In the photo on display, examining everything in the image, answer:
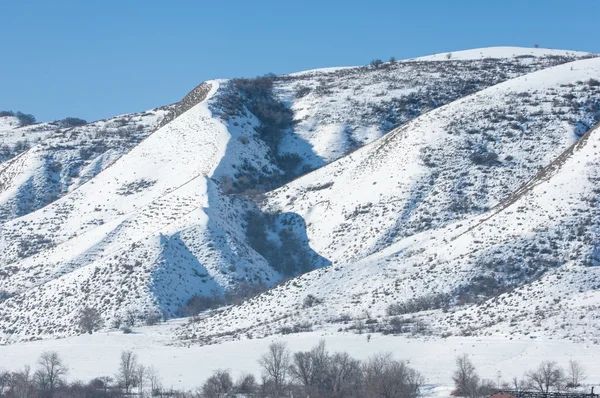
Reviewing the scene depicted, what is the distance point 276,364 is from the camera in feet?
203

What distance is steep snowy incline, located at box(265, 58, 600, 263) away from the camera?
95.9 metres

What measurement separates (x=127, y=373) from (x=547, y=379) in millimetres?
24902

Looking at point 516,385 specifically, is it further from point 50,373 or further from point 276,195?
point 276,195

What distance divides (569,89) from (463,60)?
4263cm

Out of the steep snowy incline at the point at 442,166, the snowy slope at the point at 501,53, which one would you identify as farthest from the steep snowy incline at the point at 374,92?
the steep snowy incline at the point at 442,166

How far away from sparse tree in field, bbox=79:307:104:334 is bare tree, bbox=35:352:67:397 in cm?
1388

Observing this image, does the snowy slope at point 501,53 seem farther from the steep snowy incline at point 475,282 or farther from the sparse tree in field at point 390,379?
the sparse tree in field at point 390,379

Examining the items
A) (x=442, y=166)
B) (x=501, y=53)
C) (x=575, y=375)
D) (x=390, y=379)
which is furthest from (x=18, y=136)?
(x=575, y=375)

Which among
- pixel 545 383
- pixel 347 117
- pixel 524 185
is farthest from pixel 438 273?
pixel 347 117

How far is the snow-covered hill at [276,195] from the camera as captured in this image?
279ft

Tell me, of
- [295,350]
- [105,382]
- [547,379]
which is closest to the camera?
[547,379]

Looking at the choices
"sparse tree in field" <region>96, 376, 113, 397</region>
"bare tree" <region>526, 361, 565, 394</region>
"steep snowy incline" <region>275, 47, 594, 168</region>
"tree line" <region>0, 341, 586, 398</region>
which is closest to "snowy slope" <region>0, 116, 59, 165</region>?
"steep snowy incline" <region>275, 47, 594, 168</region>

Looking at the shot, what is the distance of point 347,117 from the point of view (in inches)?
5290

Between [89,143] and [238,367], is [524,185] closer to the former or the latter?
[238,367]
